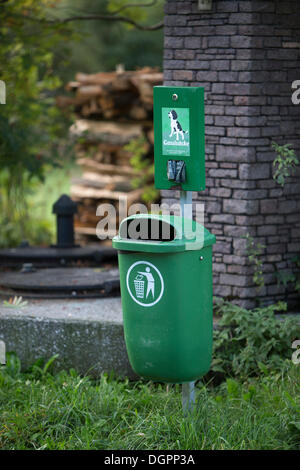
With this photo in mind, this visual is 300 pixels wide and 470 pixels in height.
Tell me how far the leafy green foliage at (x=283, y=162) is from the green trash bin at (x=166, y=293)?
4.77ft

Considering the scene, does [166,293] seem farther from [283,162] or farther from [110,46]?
[110,46]

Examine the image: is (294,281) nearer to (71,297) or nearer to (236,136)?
(236,136)

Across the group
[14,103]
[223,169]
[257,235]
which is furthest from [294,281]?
[14,103]

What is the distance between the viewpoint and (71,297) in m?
5.99

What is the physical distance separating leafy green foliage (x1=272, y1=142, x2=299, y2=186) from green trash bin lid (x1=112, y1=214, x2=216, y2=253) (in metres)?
1.45

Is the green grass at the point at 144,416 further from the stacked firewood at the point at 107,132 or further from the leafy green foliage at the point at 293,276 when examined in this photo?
the stacked firewood at the point at 107,132

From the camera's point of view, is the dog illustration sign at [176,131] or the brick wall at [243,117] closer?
the dog illustration sign at [176,131]

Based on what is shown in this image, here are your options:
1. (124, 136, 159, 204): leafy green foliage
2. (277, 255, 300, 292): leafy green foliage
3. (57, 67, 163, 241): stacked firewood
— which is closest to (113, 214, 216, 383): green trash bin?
(277, 255, 300, 292): leafy green foliage

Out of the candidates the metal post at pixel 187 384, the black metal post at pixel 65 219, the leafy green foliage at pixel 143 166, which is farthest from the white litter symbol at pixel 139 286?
the leafy green foliage at pixel 143 166

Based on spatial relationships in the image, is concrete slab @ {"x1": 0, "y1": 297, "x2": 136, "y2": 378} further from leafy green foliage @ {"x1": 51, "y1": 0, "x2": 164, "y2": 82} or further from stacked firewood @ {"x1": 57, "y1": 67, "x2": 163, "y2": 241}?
leafy green foliage @ {"x1": 51, "y1": 0, "x2": 164, "y2": 82}

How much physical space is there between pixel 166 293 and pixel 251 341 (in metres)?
1.46

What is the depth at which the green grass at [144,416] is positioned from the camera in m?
3.98

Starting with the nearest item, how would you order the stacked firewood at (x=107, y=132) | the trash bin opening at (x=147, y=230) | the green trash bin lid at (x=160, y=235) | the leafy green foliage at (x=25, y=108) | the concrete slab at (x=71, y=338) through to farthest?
1. the green trash bin lid at (x=160, y=235)
2. the trash bin opening at (x=147, y=230)
3. the concrete slab at (x=71, y=338)
4. the leafy green foliage at (x=25, y=108)
5. the stacked firewood at (x=107, y=132)

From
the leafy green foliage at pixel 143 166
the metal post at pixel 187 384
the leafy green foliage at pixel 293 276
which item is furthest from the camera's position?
the leafy green foliage at pixel 143 166
